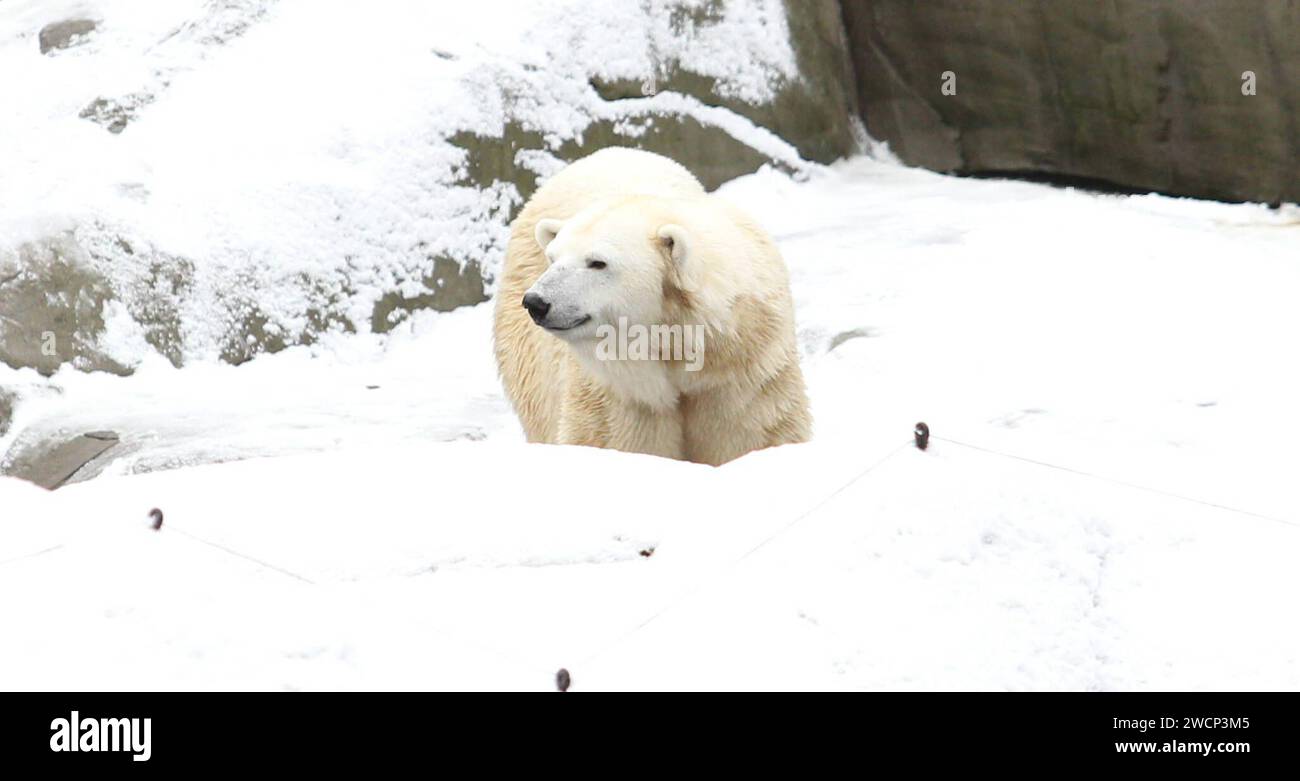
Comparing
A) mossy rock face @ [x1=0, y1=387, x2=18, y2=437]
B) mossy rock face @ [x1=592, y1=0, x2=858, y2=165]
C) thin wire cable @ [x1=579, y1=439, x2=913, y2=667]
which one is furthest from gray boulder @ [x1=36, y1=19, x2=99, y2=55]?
thin wire cable @ [x1=579, y1=439, x2=913, y2=667]

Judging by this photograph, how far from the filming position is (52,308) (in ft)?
21.4

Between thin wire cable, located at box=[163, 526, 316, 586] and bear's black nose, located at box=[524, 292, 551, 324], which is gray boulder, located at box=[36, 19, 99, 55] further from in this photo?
thin wire cable, located at box=[163, 526, 316, 586]

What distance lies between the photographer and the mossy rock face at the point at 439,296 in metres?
7.00

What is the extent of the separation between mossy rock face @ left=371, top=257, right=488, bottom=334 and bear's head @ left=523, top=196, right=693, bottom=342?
3199 mm

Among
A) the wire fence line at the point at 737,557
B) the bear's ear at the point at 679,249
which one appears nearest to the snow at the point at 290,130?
the bear's ear at the point at 679,249

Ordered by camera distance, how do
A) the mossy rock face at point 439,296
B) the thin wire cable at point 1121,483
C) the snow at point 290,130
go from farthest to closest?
1. the mossy rock face at point 439,296
2. the snow at point 290,130
3. the thin wire cable at point 1121,483

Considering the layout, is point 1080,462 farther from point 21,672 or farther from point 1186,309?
point 1186,309

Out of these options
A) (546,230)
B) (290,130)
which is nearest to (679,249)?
(546,230)

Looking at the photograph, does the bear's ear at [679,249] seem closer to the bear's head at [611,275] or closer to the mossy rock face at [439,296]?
the bear's head at [611,275]

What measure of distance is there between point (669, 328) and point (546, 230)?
0.51 m

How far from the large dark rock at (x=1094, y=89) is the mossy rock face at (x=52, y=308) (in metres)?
4.67

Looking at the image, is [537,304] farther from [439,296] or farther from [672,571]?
[439,296]

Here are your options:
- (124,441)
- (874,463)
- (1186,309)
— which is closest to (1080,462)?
(874,463)

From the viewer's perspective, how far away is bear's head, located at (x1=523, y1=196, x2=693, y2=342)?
3773 millimetres
